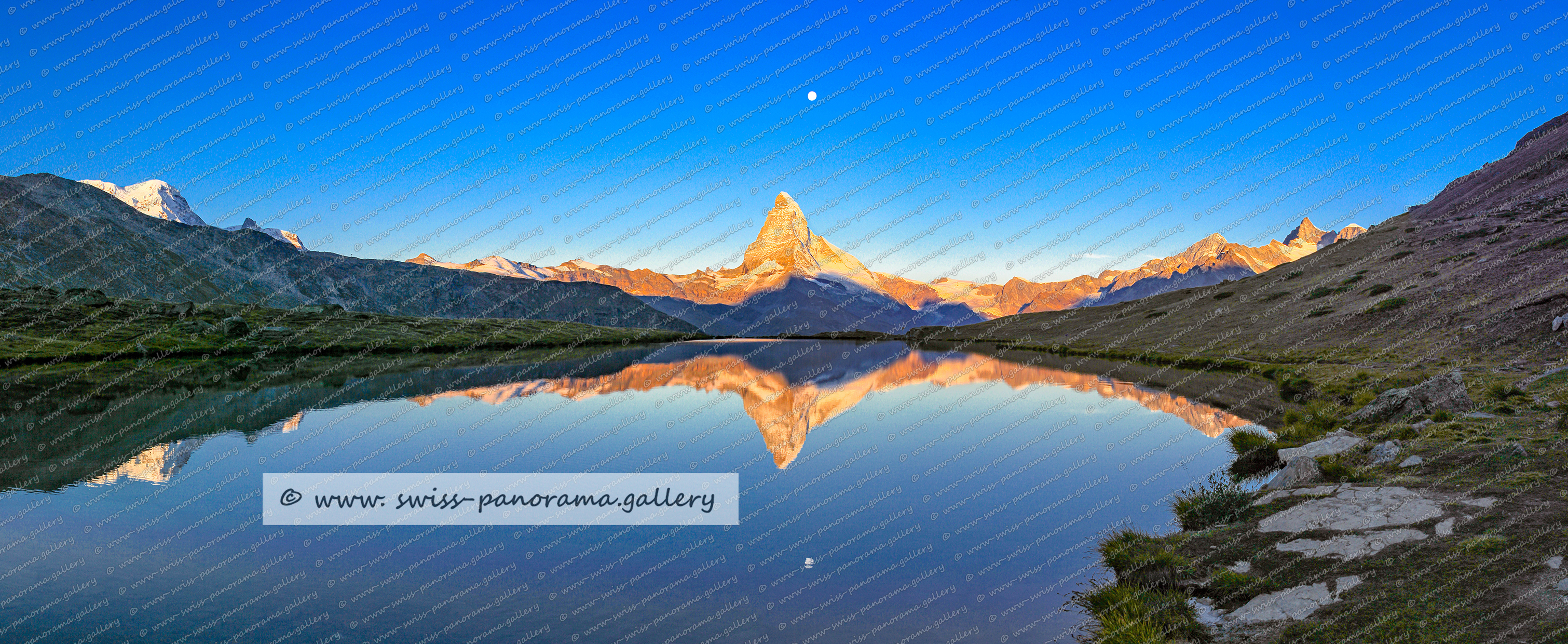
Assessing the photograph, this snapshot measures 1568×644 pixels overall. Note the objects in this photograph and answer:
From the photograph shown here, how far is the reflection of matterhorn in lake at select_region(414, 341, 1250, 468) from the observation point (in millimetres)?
34031

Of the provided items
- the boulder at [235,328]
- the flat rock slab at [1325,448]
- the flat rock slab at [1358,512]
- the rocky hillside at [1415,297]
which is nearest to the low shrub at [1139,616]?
the flat rock slab at [1358,512]

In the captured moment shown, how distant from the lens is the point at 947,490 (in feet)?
68.6

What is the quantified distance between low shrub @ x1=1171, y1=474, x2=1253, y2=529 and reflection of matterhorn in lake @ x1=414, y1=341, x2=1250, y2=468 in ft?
40.7

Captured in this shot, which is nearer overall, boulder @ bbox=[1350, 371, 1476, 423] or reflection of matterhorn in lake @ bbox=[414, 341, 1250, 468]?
boulder @ bbox=[1350, 371, 1476, 423]

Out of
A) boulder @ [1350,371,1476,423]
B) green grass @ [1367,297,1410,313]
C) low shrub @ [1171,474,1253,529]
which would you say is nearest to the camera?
low shrub @ [1171,474,1253,529]

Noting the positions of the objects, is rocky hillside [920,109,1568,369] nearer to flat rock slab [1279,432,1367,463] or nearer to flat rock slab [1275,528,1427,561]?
flat rock slab [1279,432,1367,463]

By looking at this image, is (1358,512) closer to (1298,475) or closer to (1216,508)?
(1216,508)

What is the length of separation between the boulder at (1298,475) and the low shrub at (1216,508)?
1.73 metres

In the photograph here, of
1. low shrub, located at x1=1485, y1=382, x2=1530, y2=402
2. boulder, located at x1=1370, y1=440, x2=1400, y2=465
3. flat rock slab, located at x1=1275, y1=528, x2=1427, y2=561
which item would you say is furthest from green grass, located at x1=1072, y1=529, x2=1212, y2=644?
low shrub, located at x1=1485, y1=382, x2=1530, y2=402

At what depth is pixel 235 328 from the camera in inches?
4158

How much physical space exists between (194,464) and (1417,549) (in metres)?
33.1

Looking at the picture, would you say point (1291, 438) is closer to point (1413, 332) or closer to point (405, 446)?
point (405, 446)

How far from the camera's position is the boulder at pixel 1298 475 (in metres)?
18.0

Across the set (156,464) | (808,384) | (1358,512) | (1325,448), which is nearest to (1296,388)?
(1325,448)
